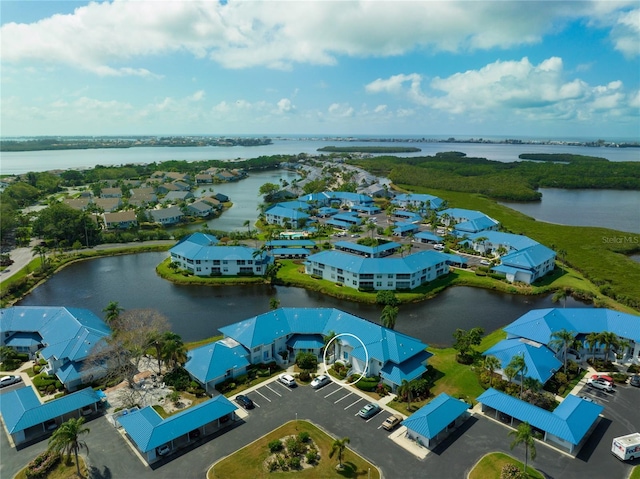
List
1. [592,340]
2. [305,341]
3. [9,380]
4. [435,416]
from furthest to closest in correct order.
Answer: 1. [305,341]
2. [592,340]
3. [9,380]
4. [435,416]

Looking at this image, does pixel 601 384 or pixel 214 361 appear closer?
pixel 601 384

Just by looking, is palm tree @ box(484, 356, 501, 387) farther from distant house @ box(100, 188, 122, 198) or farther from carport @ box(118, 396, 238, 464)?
distant house @ box(100, 188, 122, 198)

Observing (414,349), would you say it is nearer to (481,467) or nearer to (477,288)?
(481,467)

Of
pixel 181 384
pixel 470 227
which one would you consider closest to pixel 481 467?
pixel 181 384

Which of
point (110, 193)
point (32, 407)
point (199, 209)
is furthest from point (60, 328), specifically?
point (110, 193)

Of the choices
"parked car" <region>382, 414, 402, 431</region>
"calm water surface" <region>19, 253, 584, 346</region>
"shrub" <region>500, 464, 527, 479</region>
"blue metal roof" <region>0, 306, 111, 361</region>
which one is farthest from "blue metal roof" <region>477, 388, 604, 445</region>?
"blue metal roof" <region>0, 306, 111, 361</region>

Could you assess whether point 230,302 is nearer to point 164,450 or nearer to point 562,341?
point 164,450
